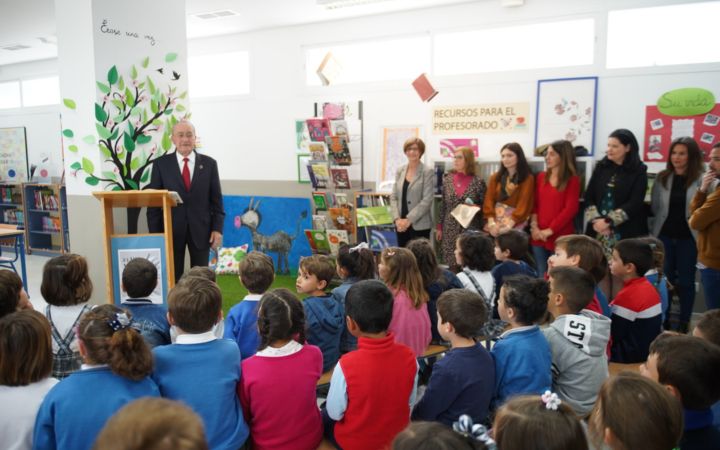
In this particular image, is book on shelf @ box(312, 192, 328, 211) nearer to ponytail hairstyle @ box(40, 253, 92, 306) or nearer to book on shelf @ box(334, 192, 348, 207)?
book on shelf @ box(334, 192, 348, 207)

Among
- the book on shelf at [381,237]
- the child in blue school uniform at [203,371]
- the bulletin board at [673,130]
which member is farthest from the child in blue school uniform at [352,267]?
the bulletin board at [673,130]

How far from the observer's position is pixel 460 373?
1902mm

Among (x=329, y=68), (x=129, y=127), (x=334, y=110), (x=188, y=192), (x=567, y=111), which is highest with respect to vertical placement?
(x=329, y=68)

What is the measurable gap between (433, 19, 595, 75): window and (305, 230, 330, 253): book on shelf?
2.22 meters

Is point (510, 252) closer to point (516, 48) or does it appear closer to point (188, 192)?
point (188, 192)

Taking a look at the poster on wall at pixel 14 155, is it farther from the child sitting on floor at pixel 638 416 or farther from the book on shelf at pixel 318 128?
the child sitting on floor at pixel 638 416

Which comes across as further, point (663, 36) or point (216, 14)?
point (216, 14)

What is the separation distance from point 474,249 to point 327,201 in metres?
3.10

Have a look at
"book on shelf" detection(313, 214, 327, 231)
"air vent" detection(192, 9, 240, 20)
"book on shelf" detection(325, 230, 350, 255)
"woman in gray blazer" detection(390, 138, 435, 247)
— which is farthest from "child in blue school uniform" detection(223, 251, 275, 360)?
"air vent" detection(192, 9, 240, 20)

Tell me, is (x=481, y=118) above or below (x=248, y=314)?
above

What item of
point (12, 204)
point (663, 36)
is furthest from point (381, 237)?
point (12, 204)

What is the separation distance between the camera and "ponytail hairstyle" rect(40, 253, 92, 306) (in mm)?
2359

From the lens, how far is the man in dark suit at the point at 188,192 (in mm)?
3842

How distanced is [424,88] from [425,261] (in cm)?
321
